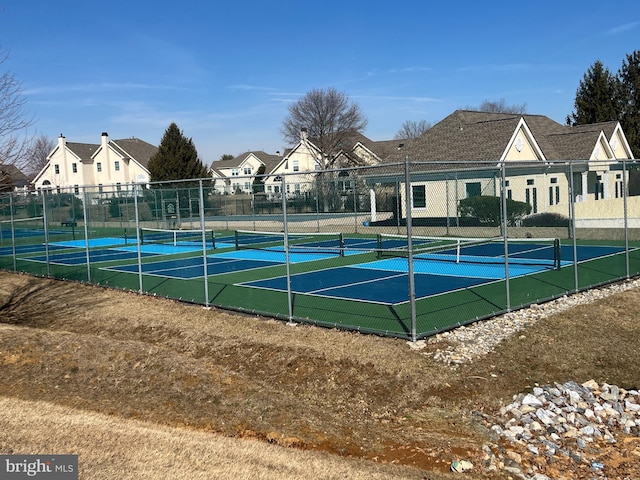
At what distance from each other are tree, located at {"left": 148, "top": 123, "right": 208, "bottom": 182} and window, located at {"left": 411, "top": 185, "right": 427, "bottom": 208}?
2986cm

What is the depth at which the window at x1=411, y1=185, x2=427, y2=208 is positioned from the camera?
28484 mm

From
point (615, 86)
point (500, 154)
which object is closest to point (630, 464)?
point (500, 154)

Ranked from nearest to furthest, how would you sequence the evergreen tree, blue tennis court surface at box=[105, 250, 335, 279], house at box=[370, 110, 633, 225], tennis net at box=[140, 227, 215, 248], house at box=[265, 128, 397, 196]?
blue tennis court surface at box=[105, 250, 335, 279] → house at box=[370, 110, 633, 225] → tennis net at box=[140, 227, 215, 248] → the evergreen tree → house at box=[265, 128, 397, 196]

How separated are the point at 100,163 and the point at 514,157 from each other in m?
50.1

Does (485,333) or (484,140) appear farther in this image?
(484,140)

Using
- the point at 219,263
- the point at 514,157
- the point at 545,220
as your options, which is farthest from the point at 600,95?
the point at 219,263

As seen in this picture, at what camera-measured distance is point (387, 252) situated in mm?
20031

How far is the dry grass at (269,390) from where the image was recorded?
5.68 meters

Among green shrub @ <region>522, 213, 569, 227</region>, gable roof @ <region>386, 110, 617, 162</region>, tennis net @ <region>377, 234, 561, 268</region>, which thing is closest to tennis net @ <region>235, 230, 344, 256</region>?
tennis net @ <region>377, 234, 561, 268</region>

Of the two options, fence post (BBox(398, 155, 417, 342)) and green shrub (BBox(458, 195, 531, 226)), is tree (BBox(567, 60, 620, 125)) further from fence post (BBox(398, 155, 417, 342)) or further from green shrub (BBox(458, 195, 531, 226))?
fence post (BBox(398, 155, 417, 342))

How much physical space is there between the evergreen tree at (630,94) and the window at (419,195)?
26.4m

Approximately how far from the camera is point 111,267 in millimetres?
19906

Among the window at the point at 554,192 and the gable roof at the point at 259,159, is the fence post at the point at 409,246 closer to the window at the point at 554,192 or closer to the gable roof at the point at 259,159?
the window at the point at 554,192

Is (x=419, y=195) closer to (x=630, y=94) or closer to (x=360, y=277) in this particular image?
(x=360, y=277)
